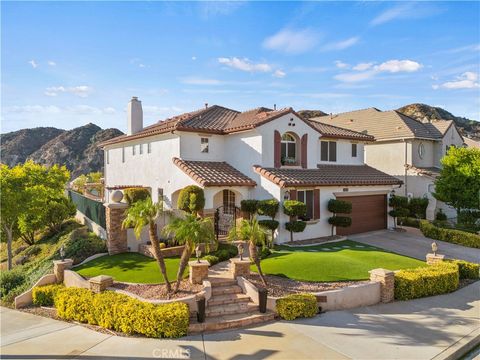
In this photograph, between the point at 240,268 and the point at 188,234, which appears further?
the point at 240,268

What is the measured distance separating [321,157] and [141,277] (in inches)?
621

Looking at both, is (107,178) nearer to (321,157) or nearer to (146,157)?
(146,157)

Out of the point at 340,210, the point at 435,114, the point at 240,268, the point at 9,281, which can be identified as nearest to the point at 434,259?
the point at 340,210

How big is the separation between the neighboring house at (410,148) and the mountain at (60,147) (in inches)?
3115

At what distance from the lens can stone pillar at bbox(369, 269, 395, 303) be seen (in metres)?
12.0

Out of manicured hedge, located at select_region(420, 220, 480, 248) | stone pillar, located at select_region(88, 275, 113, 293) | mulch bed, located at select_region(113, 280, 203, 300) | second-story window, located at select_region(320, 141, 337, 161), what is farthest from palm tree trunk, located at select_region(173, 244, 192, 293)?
manicured hedge, located at select_region(420, 220, 480, 248)

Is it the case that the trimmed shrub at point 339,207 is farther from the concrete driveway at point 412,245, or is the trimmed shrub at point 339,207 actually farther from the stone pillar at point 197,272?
the stone pillar at point 197,272

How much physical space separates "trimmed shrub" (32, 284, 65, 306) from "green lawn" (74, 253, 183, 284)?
1367 millimetres

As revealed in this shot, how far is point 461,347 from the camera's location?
357 inches

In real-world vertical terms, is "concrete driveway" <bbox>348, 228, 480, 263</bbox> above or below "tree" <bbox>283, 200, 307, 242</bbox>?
below

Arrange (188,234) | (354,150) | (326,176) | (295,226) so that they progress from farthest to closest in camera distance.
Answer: (354,150) < (326,176) < (295,226) < (188,234)

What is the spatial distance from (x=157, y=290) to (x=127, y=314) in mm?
1977

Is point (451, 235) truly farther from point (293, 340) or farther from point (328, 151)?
point (293, 340)

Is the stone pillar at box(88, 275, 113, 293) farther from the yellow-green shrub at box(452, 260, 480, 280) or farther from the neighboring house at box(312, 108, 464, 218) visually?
the neighboring house at box(312, 108, 464, 218)
